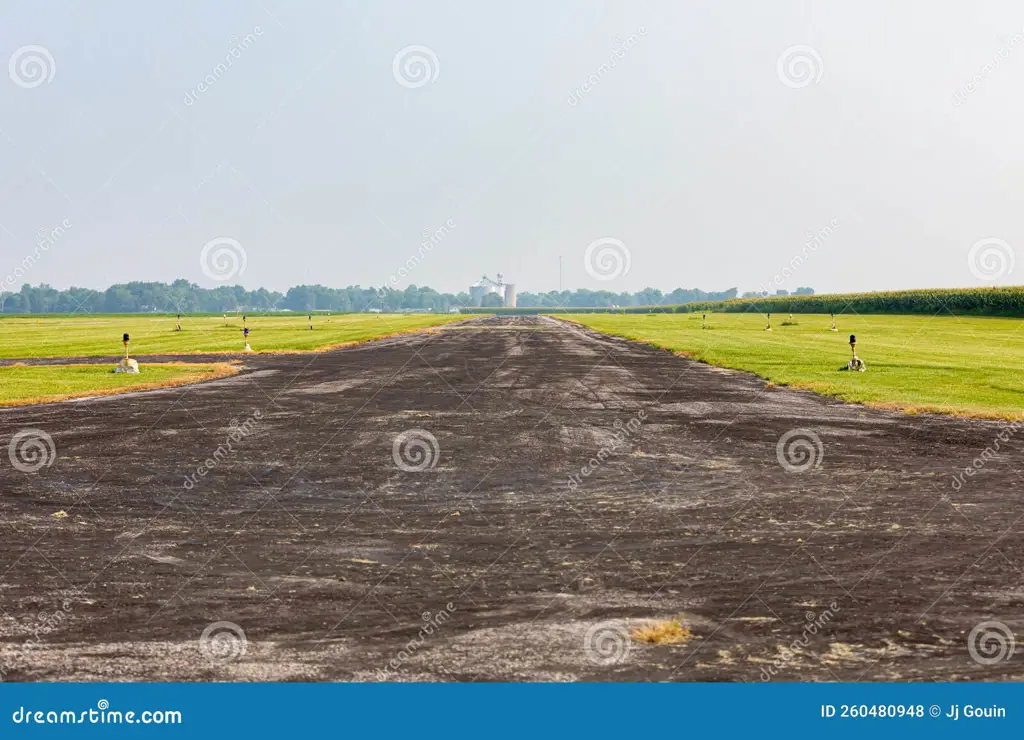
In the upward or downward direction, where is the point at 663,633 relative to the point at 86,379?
downward

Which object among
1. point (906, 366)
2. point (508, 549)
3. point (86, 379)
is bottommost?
point (508, 549)

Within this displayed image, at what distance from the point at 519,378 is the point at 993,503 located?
22942mm

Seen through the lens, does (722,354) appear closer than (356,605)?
No

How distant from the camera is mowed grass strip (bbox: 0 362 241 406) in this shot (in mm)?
28938

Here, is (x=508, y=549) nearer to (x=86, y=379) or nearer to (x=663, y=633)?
(x=663, y=633)

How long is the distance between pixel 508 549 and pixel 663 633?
10.4ft

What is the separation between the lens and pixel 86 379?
34.4 metres

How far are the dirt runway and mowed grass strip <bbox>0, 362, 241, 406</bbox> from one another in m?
7.39

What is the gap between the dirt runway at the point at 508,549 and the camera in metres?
7.20

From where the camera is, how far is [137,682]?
6.66 m

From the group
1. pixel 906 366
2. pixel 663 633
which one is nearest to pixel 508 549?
pixel 663 633

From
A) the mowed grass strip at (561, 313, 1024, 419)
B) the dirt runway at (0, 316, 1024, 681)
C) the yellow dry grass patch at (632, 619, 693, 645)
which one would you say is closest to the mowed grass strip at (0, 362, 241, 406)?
the dirt runway at (0, 316, 1024, 681)

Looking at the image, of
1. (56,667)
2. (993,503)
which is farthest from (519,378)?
(56,667)

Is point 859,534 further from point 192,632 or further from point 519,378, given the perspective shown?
point 519,378
